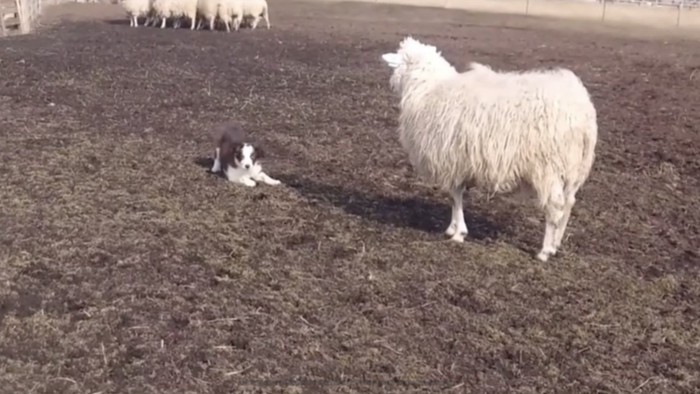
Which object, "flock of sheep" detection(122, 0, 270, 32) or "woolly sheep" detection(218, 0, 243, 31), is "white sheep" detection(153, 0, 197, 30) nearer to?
"flock of sheep" detection(122, 0, 270, 32)

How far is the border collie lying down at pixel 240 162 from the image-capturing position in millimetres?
8461

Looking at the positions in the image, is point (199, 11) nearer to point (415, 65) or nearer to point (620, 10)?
point (620, 10)

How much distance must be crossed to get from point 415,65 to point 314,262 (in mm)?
2111

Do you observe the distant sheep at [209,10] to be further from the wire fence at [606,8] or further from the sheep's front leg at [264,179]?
the sheep's front leg at [264,179]

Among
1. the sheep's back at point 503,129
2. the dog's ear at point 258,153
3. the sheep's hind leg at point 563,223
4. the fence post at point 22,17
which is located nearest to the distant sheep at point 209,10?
the fence post at point 22,17

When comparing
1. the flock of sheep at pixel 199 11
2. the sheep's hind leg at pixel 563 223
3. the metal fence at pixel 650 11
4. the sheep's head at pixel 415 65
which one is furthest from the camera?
the metal fence at pixel 650 11

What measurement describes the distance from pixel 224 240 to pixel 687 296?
3281 millimetres

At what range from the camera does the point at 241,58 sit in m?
17.3

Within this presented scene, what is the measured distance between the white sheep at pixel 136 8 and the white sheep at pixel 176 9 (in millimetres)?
317

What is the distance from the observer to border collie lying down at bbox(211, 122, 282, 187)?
27.8 feet

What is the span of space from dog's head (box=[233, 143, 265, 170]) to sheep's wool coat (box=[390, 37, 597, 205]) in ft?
5.45

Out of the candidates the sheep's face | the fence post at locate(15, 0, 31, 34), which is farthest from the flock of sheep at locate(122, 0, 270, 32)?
the sheep's face

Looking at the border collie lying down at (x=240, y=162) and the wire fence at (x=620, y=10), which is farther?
the wire fence at (x=620, y=10)

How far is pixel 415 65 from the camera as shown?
25.4 ft
